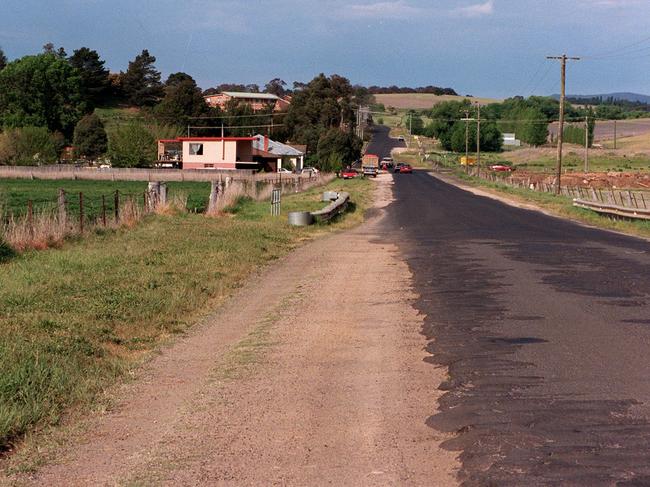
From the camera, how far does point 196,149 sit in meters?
87.3

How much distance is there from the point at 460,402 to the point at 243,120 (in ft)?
462

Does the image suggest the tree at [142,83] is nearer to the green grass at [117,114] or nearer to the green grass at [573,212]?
the green grass at [117,114]

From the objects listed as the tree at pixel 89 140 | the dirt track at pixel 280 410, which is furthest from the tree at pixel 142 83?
the dirt track at pixel 280 410

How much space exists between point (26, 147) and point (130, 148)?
46.9ft

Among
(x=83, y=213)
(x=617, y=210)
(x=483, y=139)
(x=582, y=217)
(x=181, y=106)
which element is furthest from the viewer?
(x=483, y=139)

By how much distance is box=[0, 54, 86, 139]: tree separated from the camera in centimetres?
11931

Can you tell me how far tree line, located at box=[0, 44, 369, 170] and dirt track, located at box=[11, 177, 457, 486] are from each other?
7713 centimetres

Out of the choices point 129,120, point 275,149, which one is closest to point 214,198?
point 275,149

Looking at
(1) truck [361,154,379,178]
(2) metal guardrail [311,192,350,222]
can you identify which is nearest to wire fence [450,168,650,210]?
(1) truck [361,154,379,178]

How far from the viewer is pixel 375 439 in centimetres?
688

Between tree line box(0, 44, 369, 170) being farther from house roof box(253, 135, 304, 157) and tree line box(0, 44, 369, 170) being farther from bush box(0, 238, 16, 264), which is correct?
A: bush box(0, 238, 16, 264)

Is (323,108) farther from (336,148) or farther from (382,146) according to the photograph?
(382,146)

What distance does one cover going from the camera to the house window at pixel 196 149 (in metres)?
87.0

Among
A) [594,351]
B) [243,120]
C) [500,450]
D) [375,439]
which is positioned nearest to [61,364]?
[375,439]
